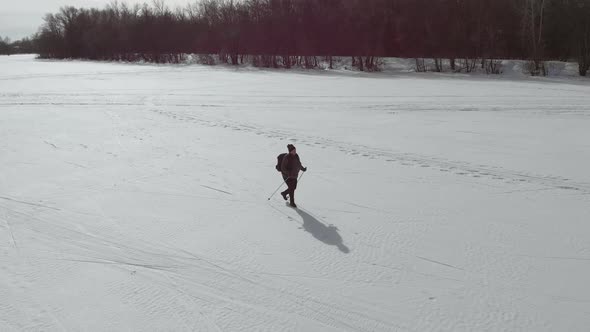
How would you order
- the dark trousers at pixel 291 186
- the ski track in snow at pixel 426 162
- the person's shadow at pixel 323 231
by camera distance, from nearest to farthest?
the person's shadow at pixel 323 231
the dark trousers at pixel 291 186
the ski track in snow at pixel 426 162

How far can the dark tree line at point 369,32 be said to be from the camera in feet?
117

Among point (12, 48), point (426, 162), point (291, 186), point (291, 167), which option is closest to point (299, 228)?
point (291, 186)

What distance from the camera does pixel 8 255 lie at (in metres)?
6.03

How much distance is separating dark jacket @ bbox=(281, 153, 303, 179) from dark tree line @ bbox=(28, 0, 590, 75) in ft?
106

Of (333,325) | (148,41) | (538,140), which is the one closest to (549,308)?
(333,325)

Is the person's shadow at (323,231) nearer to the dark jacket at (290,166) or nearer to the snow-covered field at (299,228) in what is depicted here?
the snow-covered field at (299,228)

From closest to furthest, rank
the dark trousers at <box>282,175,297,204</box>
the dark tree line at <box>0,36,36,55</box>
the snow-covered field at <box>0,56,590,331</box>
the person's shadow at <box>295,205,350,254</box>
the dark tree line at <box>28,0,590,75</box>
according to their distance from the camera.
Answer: the snow-covered field at <box>0,56,590,331</box> → the person's shadow at <box>295,205,350,254</box> → the dark trousers at <box>282,175,297,204</box> → the dark tree line at <box>28,0,590,75</box> → the dark tree line at <box>0,36,36,55</box>

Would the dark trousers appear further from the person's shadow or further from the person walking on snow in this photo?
the person's shadow

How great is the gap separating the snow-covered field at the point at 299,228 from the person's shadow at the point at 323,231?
0.12ft

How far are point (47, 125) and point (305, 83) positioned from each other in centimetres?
1719

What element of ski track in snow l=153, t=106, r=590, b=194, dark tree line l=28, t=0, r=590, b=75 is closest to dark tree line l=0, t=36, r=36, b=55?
dark tree line l=28, t=0, r=590, b=75

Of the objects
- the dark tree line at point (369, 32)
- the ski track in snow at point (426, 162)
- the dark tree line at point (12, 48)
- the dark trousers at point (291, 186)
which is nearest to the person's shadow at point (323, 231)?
the dark trousers at point (291, 186)

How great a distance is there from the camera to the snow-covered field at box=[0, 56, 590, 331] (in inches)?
189

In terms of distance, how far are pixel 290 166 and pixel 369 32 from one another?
38.3 meters
